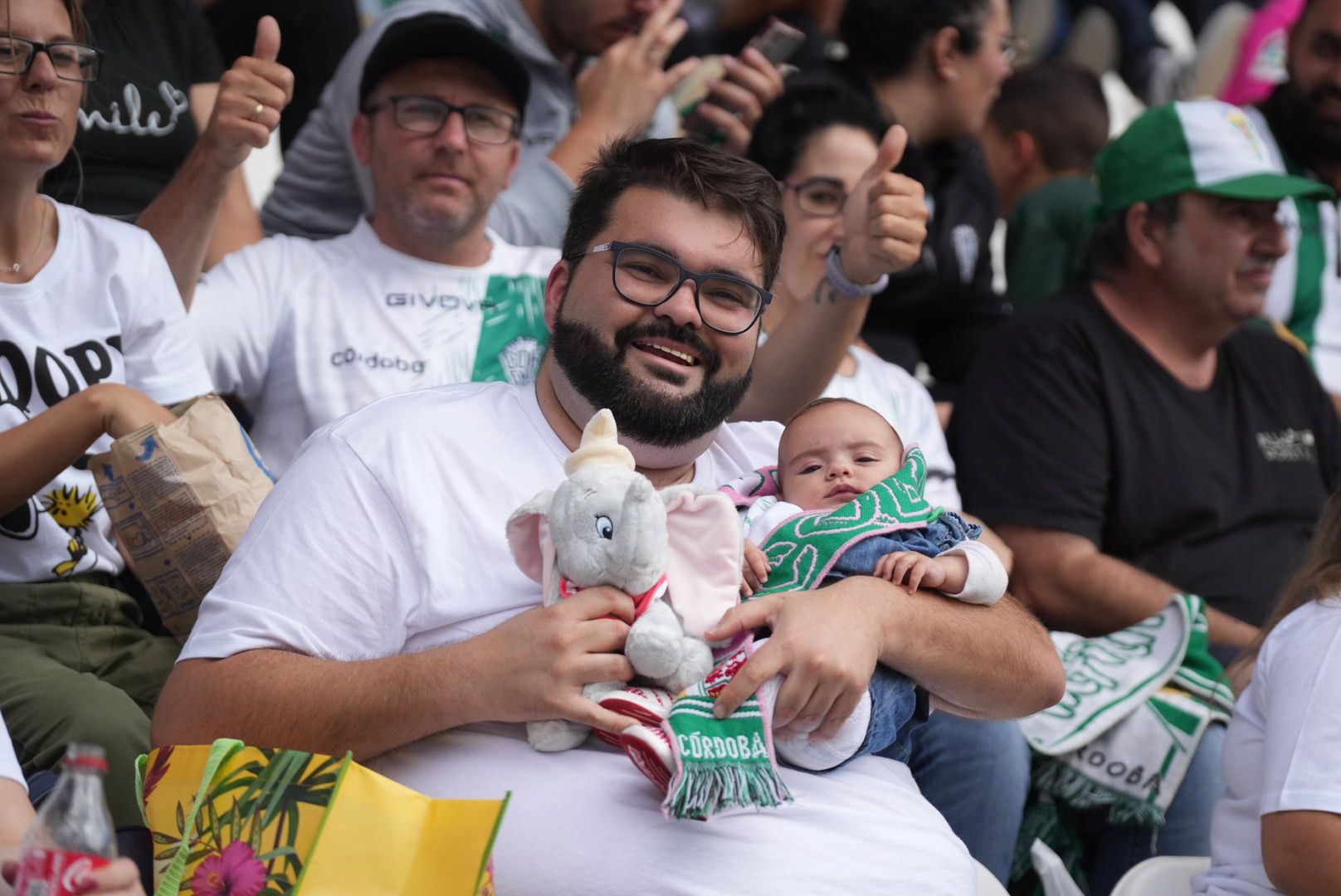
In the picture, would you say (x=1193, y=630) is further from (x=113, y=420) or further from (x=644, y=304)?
(x=113, y=420)

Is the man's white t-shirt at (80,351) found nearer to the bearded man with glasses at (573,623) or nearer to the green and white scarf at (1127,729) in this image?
the bearded man with glasses at (573,623)

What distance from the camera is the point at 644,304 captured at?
7.40ft

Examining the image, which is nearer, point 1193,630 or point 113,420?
point 113,420

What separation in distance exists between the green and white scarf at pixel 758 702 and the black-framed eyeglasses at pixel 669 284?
0.90ft

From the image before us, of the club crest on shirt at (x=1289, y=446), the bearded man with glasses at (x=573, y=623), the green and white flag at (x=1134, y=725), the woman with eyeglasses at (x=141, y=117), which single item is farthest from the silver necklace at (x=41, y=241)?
the club crest on shirt at (x=1289, y=446)

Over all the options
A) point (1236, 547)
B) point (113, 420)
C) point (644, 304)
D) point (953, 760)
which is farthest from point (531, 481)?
point (1236, 547)

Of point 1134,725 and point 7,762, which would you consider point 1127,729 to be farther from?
point 7,762

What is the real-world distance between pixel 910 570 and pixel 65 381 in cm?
148

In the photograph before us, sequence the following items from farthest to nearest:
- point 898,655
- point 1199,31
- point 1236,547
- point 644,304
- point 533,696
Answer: point 1199,31 < point 1236,547 < point 644,304 < point 898,655 < point 533,696

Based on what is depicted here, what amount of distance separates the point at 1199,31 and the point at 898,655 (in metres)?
5.95

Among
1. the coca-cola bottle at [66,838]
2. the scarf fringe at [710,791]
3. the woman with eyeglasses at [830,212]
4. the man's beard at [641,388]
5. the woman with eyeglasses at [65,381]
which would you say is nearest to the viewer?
the coca-cola bottle at [66,838]

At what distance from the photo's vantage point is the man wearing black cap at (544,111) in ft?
12.4

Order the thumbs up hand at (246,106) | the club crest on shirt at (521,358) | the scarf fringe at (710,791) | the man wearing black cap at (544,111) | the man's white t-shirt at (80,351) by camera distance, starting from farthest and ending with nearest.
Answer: the man wearing black cap at (544,111) → the club crest on shirt at (521,358) → the thumbs up hand at (246,106) → the man's white t-shirt at (80,351) → the scarf fringe at (710,791)

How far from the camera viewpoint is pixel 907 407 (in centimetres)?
354
